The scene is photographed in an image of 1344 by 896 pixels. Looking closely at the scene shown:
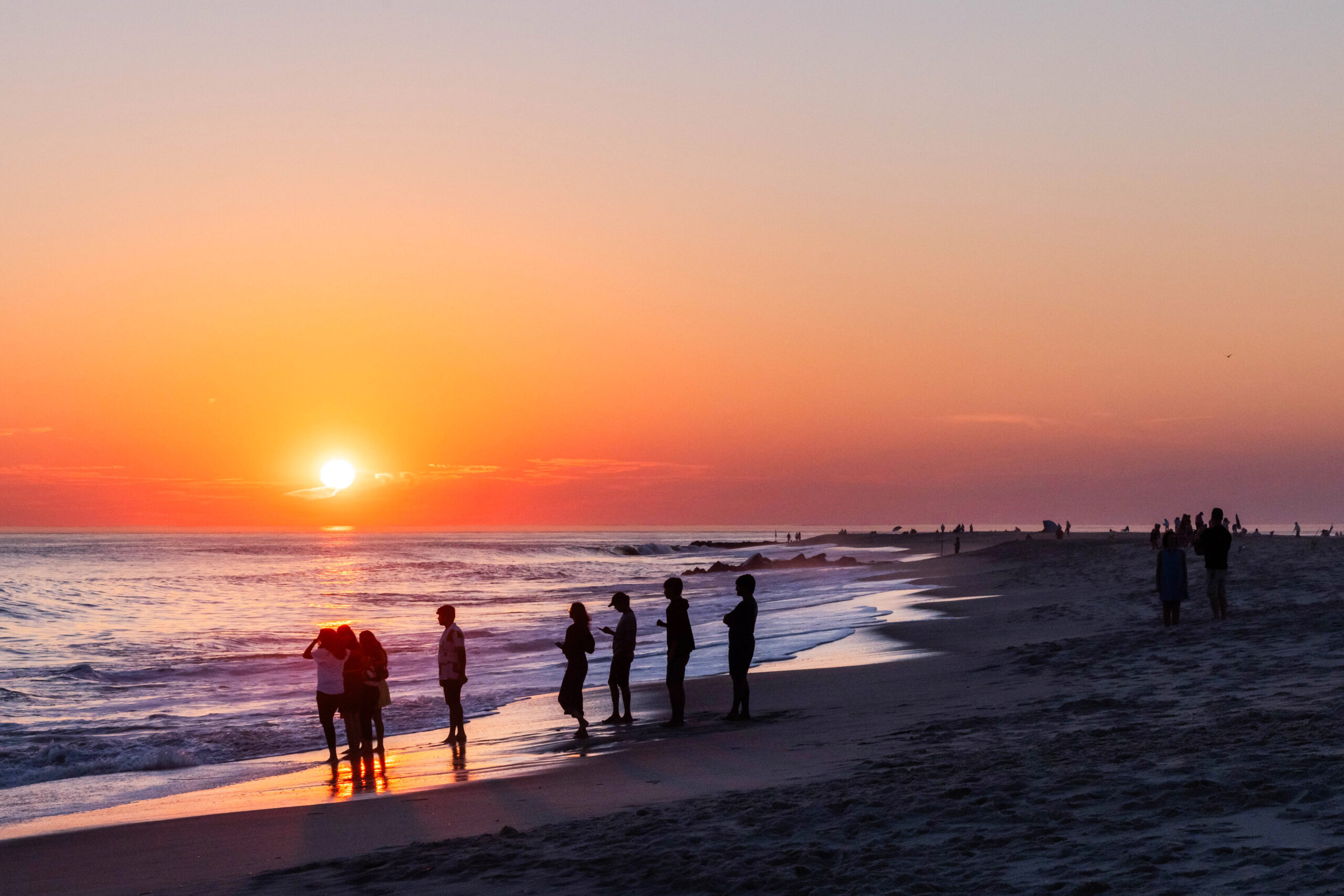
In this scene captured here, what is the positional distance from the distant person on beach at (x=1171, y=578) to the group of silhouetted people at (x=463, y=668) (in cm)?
908

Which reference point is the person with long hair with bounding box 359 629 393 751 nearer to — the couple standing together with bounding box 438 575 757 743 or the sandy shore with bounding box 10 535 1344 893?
the couple standing together with bounding box 438 575 757 743

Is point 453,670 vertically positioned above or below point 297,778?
above

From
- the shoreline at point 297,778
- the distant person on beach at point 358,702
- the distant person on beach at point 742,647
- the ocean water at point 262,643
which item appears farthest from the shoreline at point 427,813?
the ocean water at point 262,643

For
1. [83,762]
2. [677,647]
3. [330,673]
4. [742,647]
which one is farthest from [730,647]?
[83,762]

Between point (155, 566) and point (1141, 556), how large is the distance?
8167cm

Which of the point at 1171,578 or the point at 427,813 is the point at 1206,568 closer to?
the point at 1171,578

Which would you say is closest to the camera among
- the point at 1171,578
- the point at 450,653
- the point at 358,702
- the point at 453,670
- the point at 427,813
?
the point at 427,813

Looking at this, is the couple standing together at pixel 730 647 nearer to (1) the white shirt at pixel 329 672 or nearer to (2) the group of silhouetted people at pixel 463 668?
(2) the group of silhouetted people at pixel 463 668

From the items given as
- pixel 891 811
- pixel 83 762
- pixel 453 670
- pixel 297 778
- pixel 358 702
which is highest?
pixel 453 670

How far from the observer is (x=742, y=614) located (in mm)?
13703

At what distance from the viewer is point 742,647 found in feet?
43.9

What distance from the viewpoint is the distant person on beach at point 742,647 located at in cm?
1339

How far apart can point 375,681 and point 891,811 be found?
7.48 m

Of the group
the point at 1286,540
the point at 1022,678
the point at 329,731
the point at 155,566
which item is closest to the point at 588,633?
A: the point at 329,731
